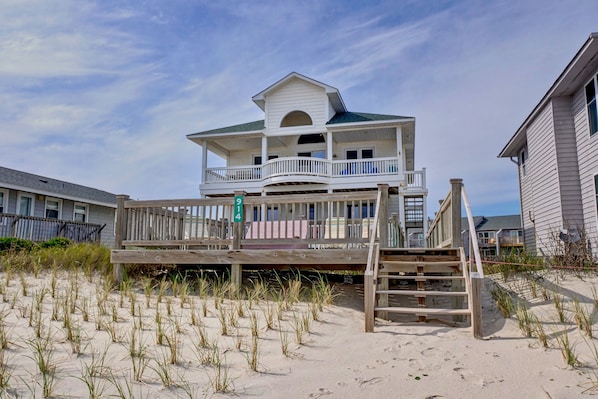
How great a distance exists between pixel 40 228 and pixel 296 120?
12715 mm

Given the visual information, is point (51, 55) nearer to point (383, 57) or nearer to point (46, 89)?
point (46, 89)

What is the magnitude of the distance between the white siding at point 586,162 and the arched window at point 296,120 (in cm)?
1257

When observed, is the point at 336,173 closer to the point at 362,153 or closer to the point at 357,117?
the point at 362,153

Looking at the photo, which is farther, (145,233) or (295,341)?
(145,233)

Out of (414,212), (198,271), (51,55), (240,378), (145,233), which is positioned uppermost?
(51,55)

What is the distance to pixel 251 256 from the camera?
7.52m

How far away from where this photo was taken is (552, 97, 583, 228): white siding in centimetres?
1159

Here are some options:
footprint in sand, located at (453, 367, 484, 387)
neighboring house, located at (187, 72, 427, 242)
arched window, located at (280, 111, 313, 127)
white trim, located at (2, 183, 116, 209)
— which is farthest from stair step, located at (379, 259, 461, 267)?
white trim, located at (2, 183, 116, 209)

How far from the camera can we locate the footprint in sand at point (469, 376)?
11.6ft

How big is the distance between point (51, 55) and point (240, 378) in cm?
932

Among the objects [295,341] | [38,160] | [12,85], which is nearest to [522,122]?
[295,341]

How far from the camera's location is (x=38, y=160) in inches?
901

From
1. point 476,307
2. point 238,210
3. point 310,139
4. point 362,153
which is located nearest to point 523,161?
point 362,153

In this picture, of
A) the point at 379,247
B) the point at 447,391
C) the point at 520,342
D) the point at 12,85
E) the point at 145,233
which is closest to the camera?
the point at 447,391
